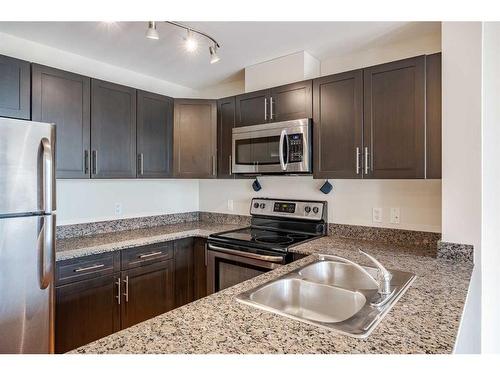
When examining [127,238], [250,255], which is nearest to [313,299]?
[250,255]

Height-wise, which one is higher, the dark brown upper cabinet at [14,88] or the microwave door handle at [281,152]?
the dark brown upper cabinet at [14,88]

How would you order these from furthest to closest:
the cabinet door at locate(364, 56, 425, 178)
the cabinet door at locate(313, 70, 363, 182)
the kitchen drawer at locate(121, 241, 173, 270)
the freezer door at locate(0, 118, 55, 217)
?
1. the kitchen drawer at locate(121, 241, 173, 270)
2. the cabinet door at locate(313, 70, 363, 182)
3. the cabinet door at locate(364, 56, 425, 178)
4. the freezer door at locate(0, 118, 55, 217)

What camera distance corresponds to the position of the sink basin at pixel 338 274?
164cm

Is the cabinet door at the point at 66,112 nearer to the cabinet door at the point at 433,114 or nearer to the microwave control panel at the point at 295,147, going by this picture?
the microwave control panel at the point at 295,147

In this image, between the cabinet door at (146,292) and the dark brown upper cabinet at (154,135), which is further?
the dark brown upper cabinet at (154,135)

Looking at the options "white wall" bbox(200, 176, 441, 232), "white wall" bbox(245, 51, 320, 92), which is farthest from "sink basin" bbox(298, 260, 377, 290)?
"white wall" bbox(245, 51, 320, 92)

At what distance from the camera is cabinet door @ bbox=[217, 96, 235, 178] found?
281cm

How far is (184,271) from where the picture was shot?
9.00 ft

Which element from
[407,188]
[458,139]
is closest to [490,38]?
[458,139]

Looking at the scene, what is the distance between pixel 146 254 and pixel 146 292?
0.31 meters

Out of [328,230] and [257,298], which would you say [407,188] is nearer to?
[328,230]

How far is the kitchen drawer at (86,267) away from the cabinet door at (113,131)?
0.63 m

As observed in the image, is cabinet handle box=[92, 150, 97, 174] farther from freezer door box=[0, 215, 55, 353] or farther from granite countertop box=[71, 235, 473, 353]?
granite countertop box=[71, 235, 473, 353]

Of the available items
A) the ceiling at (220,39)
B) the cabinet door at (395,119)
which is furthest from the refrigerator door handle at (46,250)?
the cabinet door at (395,119)
